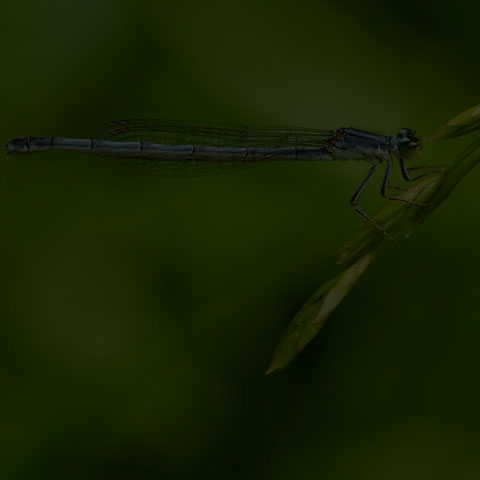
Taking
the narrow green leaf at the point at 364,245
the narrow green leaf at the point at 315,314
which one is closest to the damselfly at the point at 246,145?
the narrow green leaf at the point at 364,245

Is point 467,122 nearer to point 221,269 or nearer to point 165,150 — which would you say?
point 221,269

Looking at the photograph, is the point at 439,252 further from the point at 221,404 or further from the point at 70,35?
the point at 70,35

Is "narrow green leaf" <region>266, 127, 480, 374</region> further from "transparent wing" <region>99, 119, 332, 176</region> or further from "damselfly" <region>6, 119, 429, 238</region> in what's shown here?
"transparent wing" <region>99, 119, 332, 176</region>

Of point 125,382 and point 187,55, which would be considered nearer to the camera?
point 125,382

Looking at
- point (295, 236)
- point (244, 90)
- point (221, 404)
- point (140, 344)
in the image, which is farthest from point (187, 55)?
point (221, 404)

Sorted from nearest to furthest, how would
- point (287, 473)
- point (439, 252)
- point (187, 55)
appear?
point (287, 473), point (439, 252), point (187, 55)

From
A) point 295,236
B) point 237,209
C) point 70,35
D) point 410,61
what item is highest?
point 70,35

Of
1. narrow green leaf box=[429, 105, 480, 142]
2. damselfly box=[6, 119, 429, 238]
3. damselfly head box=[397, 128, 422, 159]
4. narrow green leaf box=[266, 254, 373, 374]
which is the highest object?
damselfly box=[6, 119, 429, 238]

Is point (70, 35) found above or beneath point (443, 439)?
above

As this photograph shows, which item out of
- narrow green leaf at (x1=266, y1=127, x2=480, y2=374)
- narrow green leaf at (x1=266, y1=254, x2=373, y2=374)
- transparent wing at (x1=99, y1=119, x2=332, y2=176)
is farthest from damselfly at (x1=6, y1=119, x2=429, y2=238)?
narrow green leaf at (x1=266, y1=254, x2=373, y2=374)

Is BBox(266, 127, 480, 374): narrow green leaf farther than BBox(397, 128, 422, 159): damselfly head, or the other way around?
BBox(397, 128, 422, 159): damselfly head
